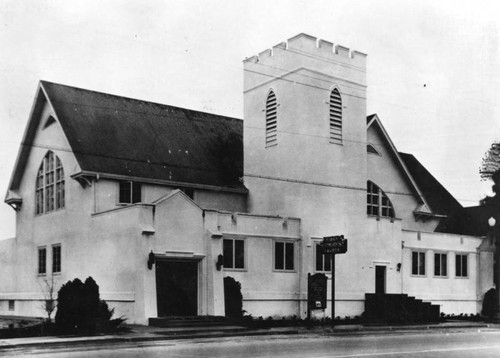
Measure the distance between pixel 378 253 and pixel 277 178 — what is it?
6.30 metres

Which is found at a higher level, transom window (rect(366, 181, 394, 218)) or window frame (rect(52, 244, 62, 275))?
transom window (rect(366, 181, 394, 218))

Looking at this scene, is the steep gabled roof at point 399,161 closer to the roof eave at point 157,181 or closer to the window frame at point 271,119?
the window frame at point 271,119

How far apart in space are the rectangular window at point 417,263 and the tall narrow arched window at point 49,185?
59.7ft

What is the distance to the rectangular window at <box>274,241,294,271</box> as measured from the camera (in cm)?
3256

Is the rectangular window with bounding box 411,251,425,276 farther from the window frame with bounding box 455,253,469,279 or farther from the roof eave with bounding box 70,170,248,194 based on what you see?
the roof eave with bounding box 70,170,248,194

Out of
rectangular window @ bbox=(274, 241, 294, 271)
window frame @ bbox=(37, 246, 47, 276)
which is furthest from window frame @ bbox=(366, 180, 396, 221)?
window frame @ bbox=(37, 246, 47, 276)

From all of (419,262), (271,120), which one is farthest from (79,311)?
(419,262)

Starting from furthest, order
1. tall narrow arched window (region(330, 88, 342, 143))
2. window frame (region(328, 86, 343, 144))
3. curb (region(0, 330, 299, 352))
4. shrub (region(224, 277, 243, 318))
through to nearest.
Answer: tall narrow arched window (region(330, 88, 342, 143)), window frame (region(328, 86, 343, 144)), shrub (region(224, 277, 243, 318)), curb (region(0, 330, 299, 352))

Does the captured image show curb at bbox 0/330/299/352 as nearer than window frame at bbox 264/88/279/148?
Yes

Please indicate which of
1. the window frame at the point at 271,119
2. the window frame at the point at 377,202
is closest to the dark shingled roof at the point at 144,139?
the window frame at the point at 271,119

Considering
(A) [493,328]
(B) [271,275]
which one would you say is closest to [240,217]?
(B) [271,275]

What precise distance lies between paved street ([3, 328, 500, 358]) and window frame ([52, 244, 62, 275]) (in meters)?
13.7

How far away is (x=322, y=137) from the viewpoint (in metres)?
33.9

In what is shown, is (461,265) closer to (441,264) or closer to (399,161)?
(441,264)
